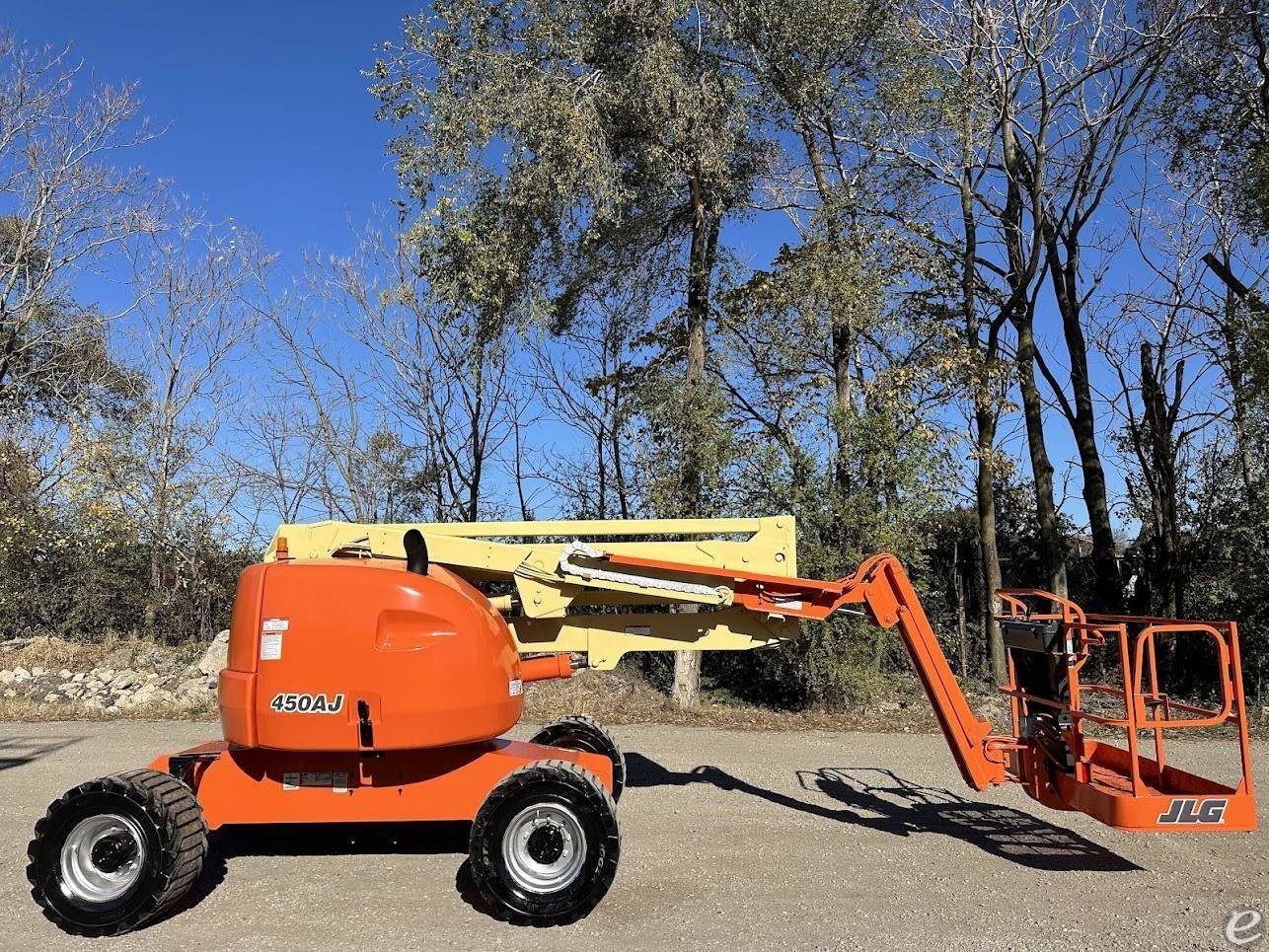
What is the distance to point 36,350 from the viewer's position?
66.3 feet

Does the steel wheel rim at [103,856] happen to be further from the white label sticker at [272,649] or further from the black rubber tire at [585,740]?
the black rubber tire at [585,740]

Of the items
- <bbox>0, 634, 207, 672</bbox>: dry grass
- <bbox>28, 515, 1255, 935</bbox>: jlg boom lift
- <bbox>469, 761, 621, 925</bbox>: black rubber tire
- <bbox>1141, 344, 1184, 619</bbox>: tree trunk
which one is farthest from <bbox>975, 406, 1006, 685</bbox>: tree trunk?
<bbox>0, 634, 207, 672</bbox>: dry grass

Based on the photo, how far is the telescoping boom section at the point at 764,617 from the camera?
602 centimetres

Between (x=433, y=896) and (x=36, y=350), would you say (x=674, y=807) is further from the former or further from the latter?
(x=36, y=350)

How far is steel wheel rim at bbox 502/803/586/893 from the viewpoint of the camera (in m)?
5.22

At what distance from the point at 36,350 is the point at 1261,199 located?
22.4m

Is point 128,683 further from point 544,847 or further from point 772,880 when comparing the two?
point 772,880

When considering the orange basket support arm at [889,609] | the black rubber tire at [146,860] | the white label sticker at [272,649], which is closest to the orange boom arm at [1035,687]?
the orange basket support arm at [889,609]

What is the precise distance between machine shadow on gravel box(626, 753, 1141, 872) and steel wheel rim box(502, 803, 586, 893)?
281cm

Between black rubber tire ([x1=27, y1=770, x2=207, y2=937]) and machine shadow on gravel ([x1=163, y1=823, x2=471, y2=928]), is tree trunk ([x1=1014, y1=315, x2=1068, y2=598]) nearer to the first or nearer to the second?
machine shadow on gravel ([x1=163, y1=823, x2=471, y2=928])

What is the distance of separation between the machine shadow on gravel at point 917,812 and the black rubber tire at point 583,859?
2.73 meters

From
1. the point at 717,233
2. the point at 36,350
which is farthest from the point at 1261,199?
the point at 36,350

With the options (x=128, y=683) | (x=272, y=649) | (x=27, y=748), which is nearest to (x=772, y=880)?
(x=272, y=649)

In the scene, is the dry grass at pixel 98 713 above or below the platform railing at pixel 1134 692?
below
